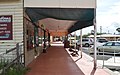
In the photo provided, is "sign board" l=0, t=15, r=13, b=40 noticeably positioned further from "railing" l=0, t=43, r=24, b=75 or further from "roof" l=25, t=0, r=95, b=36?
"roof" l=25, t=0, r=95, b=36

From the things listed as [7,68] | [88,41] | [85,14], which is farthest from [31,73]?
[88,41]

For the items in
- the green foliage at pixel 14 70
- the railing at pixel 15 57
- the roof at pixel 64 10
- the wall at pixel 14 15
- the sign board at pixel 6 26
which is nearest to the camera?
the green foliage at pixel 14 70

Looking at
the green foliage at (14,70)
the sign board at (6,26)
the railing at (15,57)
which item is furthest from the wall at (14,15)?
the green foliage at (14,70)

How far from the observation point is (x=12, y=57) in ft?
38.5

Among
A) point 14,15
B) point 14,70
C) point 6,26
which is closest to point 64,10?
point 14,15

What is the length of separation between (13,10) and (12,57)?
2282 millimetres

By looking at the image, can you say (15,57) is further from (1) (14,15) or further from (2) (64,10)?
(2) (64,10)

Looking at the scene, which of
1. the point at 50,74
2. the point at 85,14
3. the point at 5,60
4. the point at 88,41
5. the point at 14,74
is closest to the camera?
the point at 14,74

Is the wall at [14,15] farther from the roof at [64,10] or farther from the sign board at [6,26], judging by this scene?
the roof at [64,10]

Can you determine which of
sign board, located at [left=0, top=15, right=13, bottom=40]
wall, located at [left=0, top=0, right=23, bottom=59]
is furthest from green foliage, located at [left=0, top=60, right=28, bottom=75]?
sign board, located at [left=0, top=15, right=13, bottom=40]

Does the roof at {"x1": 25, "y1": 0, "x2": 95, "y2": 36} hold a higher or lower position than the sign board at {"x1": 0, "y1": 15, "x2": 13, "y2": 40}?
higher

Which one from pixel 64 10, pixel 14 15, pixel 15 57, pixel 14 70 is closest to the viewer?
pixel 14 70

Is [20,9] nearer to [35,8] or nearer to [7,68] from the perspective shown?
[35,8]

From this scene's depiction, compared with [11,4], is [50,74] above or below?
below
